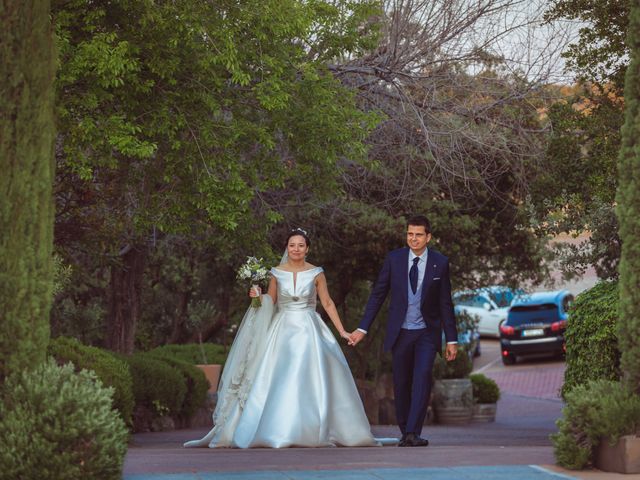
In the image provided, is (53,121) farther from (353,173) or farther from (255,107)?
(353,173)

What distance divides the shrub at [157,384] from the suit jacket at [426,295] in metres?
5.96

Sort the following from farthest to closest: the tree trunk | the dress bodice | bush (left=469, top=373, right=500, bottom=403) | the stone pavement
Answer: bush (left=469, top=373, right=500, bottom=403)
the tree trunk
the dress bodice
the stone pavement

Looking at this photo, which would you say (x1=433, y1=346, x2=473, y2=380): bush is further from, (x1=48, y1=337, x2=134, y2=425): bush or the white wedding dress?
the white wedding dress

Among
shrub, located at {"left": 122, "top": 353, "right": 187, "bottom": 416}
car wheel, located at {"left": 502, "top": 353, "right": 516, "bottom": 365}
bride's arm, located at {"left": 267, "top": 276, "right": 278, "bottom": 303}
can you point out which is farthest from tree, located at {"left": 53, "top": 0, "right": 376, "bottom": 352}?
car wheel, located at {"left": 502, "top": 353, "right": 516, "bottom": 365}

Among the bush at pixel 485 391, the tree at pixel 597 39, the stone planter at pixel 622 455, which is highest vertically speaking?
the tree at pixel 597 39

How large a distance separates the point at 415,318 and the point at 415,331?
12 centimetres

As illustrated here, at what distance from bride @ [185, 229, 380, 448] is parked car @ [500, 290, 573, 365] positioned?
21.8 m

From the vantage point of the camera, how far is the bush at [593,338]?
10.2m

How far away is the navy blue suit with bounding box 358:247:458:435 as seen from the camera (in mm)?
10570

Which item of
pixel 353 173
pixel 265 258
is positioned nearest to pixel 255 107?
pixel 265 258

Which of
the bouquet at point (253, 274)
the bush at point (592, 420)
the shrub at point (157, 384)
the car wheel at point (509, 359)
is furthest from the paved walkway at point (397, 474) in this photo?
the car wheel at point (509, 359)

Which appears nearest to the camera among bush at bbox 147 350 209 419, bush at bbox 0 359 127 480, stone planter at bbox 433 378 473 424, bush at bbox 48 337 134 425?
bush at bbox 0 359 127 480

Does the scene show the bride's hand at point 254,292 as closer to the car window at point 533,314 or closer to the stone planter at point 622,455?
the stone planter at point 622,455

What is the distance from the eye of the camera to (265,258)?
14.9 m
